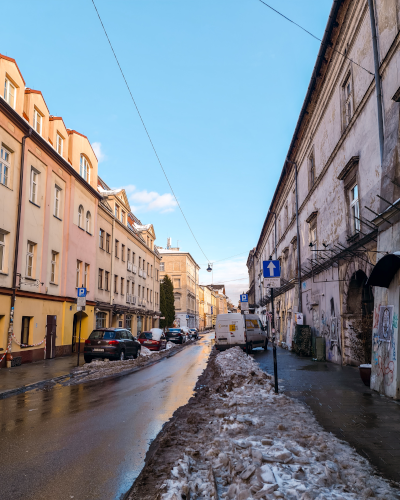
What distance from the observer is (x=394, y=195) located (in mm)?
9930

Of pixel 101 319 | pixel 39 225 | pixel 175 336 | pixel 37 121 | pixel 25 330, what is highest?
pixel 37 121

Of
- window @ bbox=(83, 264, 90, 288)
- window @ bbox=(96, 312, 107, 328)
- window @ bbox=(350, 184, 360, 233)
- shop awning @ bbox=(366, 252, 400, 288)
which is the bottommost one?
window @ bbox=(96, 312, 107, 328)

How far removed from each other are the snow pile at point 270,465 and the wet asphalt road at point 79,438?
2.28ft

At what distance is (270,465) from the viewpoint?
172 inches

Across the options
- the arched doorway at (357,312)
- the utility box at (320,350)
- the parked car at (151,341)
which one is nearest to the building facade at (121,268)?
the parked car at (151,341)

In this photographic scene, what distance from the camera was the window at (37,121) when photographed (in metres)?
21.2

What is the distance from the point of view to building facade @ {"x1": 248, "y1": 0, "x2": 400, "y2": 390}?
10406mm

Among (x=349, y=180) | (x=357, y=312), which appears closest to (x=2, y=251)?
(x=349, y=180)

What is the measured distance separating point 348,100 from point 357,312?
7720mm

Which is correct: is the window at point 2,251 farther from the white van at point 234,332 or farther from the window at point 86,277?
the white van at point 234,332

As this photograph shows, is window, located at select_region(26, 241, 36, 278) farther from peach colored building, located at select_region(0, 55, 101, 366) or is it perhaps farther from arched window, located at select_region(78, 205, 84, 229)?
arched window, located at select_region(78, 205, 84, 229)

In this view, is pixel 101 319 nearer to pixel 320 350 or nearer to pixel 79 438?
pixel 320 350

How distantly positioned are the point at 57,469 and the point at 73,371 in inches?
461

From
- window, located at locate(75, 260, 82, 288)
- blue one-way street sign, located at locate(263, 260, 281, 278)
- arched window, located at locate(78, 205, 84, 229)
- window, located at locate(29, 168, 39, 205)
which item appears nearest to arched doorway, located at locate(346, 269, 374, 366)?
blue one-way street sign, located at locate(263, 260, 281, 278)
